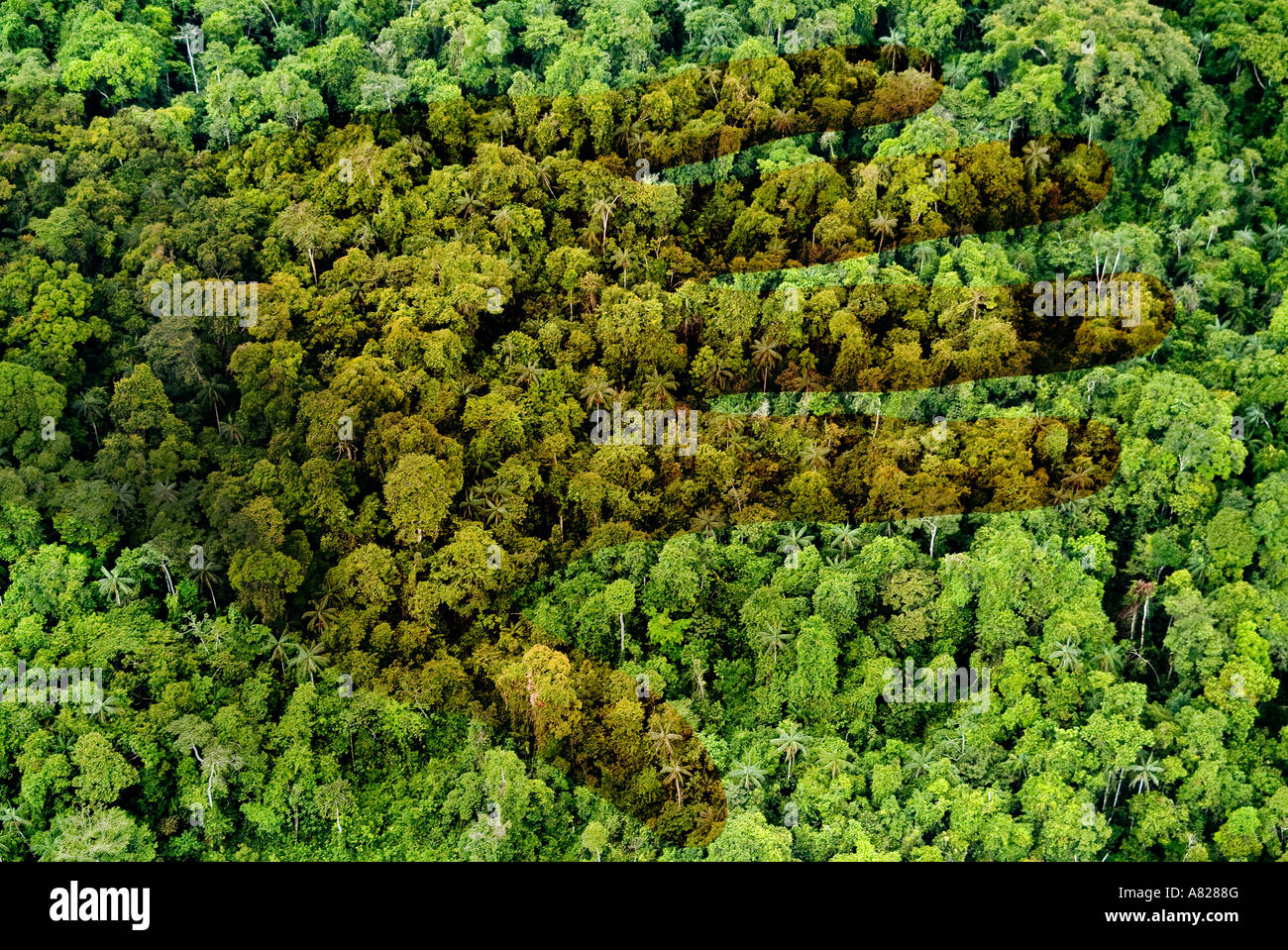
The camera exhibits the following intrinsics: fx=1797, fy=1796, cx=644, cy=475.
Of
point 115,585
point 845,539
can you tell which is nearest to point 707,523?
point 845,539

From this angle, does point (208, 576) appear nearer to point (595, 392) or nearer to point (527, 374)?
point (527, 374)

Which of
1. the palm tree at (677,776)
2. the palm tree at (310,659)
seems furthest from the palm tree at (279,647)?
the palm tree at (677,776)

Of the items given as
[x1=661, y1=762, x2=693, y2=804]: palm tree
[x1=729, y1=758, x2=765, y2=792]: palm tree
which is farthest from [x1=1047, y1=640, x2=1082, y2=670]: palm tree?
[x1=661, y1=762, x2=693, y2=804]: palm tree

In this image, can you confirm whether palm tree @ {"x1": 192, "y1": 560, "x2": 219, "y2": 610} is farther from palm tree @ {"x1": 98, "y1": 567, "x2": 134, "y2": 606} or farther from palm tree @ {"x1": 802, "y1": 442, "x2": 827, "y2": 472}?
palm tree @ {"x1": 802, "y1": 442, "x2": 827, "y2": 472}

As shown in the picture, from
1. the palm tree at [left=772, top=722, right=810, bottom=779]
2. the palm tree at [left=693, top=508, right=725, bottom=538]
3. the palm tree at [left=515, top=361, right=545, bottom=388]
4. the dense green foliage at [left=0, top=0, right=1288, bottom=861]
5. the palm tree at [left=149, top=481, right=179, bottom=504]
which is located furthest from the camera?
the palm tree at [left=515, top=361, right=545, bottom=388]

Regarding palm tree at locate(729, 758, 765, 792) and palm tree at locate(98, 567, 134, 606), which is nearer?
palm tree at locate(729, 758, 765, 792)

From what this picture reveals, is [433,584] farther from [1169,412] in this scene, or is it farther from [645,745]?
[1169,412]

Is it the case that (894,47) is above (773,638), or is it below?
above
